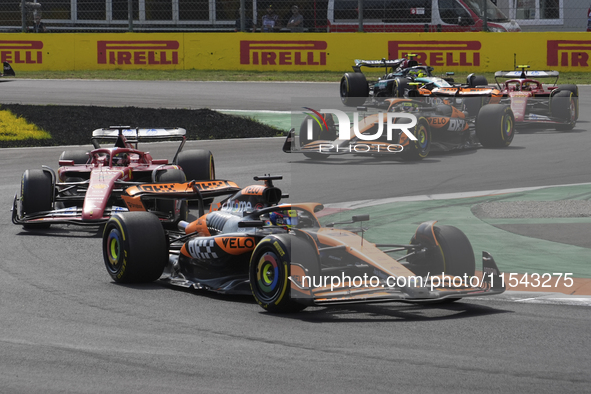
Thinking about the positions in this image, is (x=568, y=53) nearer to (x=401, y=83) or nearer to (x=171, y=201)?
(x=401, y=83)

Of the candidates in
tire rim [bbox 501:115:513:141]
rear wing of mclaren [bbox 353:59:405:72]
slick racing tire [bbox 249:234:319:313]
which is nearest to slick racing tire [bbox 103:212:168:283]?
slick racing tire [bbox 249:234:319:313]

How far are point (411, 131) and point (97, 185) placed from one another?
5.54 metres

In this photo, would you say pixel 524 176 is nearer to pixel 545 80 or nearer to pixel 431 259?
pixel 431 259

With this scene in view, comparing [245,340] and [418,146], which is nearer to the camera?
[245,340]

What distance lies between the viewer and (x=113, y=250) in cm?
742

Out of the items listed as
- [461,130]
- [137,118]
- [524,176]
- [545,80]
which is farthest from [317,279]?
[545,80]

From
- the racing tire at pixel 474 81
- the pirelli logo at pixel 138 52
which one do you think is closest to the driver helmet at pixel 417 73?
the racing tire at pixel 474 81

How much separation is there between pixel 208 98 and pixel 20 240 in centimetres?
1247

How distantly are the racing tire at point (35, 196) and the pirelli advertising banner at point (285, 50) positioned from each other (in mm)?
15467

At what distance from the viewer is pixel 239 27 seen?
25.5 m

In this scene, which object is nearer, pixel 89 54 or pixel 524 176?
pixel 524 176

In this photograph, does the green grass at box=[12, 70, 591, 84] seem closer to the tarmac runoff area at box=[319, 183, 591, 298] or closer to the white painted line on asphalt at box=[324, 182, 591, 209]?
the white painted line on asphalt at box=[324, 182, 591, 209]

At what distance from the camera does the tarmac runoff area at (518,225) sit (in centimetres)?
707

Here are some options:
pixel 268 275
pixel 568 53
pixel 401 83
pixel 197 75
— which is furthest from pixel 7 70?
pixel 268 275
